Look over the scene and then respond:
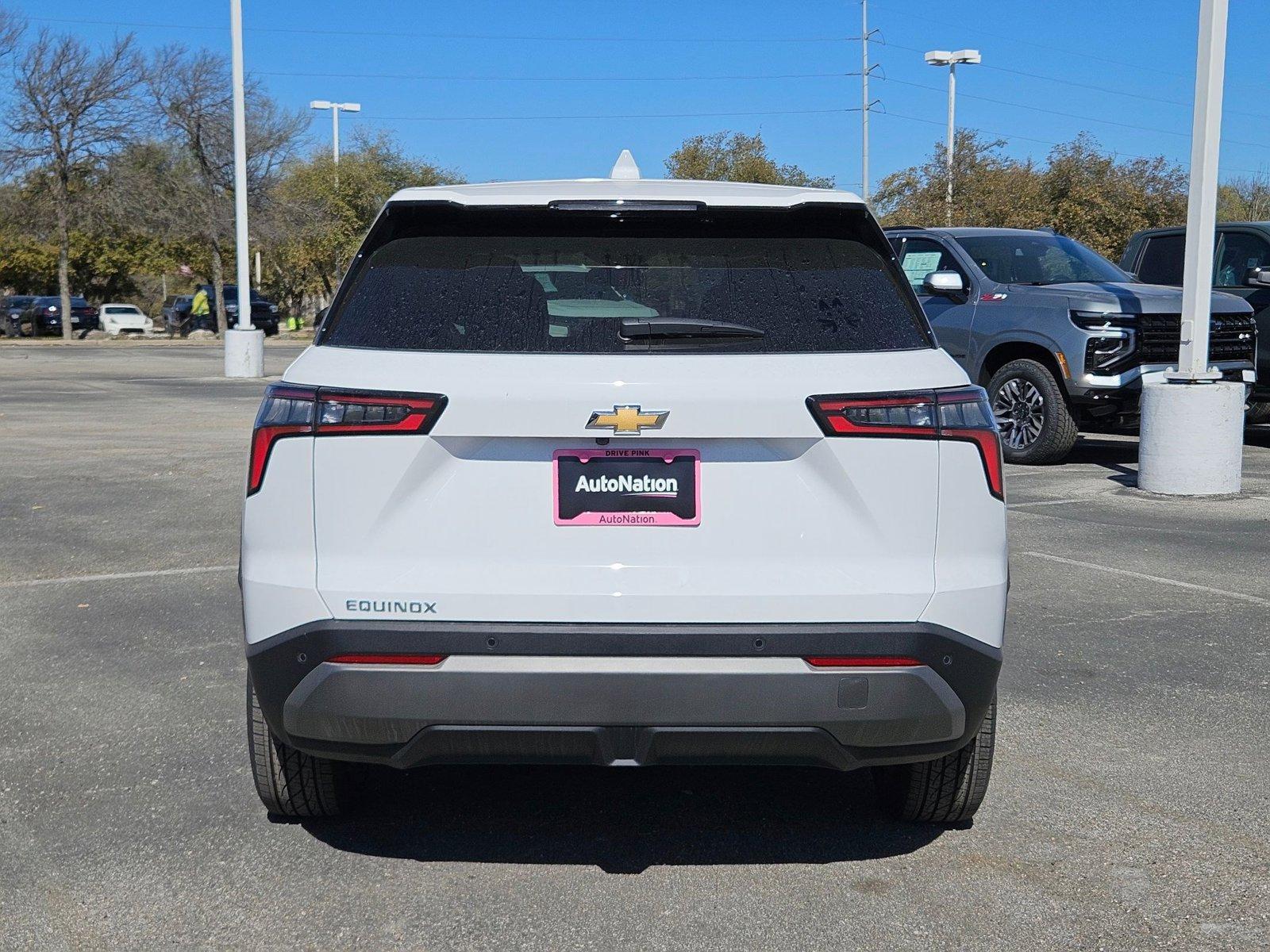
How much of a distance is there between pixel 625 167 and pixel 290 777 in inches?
82.5

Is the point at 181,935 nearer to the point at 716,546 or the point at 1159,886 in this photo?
the point at 716,546

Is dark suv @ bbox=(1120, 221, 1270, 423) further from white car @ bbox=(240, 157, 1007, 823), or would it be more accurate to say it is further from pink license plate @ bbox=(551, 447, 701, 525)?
pink license plate @ bbox=(551, 447, 701, 525)

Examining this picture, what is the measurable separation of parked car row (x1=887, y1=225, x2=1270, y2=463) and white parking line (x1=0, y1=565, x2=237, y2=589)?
5953 mm

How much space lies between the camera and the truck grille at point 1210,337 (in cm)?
1178

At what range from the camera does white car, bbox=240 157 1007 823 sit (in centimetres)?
322

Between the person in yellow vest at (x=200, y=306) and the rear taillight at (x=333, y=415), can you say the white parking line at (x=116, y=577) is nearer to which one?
the rear taillight at (x=333, y=415)

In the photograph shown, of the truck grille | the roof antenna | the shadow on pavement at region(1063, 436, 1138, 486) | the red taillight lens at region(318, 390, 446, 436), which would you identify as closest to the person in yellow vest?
the shadow on pavement at region(1063, 436, 1138, 486)

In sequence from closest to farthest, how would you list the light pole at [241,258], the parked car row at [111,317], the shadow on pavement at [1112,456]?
the shadow on pavement at [1112,456] < the light pole at [241,258] < the parked car row at [111,317]

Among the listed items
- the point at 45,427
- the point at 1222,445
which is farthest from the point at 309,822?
the point at 45,427

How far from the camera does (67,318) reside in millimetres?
45250

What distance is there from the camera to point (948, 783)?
389cm

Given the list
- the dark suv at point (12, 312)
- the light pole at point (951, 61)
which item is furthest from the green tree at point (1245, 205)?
the dark suv at point (12, 312)

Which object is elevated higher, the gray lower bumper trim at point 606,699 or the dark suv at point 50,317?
the dark suv at point 50,317

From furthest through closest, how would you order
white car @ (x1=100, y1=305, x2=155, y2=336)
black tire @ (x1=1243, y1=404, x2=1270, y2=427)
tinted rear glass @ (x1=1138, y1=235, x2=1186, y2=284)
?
white car @ (x1=100, y1=305, x2=155, y2=336), tinted rear glass @ (x1=1138, y1=235, x2=1186, y2=284), black tire @ (x1=1243, y1=404, x2=1270, y2=427)
